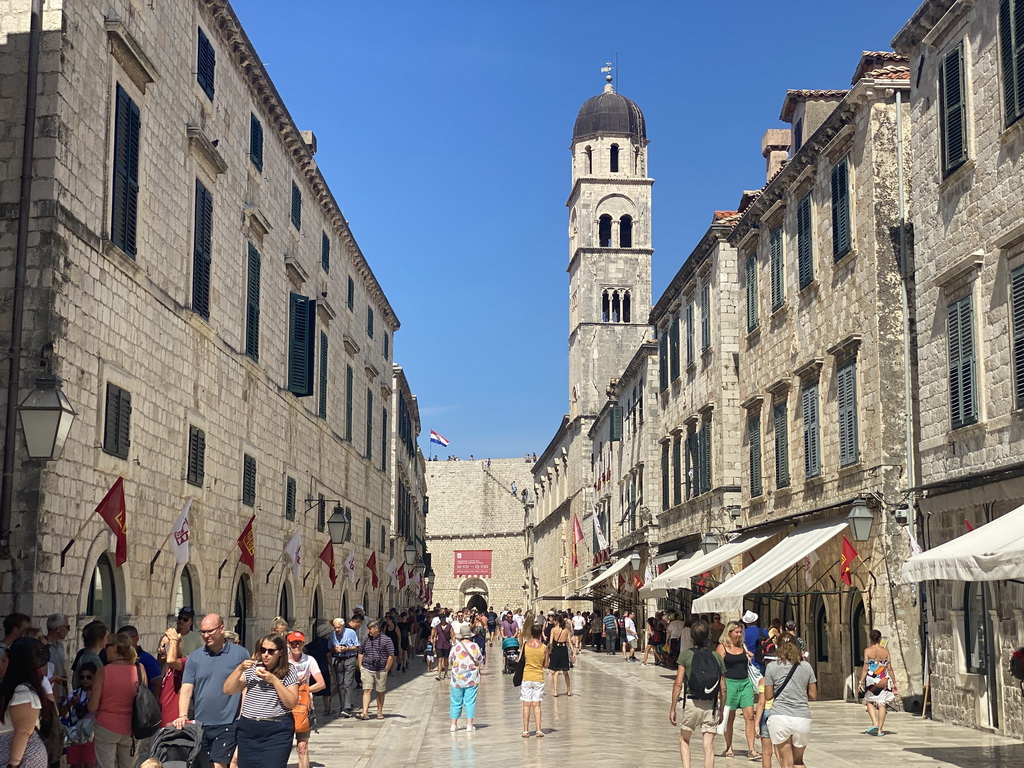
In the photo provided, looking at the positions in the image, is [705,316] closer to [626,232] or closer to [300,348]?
[300,348]

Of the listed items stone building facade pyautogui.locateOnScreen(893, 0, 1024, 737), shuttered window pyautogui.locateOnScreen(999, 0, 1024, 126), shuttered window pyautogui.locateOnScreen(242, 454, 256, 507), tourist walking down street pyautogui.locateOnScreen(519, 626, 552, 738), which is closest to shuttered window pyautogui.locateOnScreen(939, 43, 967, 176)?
stone building facade pyautogui.locateOnScreen(893, 0, 1024, 737)

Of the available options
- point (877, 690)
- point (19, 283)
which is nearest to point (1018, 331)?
point (877, 690)

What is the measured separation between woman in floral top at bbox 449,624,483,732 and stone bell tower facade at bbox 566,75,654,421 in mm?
52075

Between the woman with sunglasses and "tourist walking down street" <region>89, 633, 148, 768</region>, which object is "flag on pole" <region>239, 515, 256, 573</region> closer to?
"tourist walking down street" <region>89, 633, 148, 768</region>

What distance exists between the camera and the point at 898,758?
1361 centimetres

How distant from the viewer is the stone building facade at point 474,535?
322ft

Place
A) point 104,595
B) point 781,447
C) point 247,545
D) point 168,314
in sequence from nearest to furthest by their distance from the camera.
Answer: point 104,595
point 168,314
point 247,545
point 781,447

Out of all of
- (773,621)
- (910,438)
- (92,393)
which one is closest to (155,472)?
(92,393)

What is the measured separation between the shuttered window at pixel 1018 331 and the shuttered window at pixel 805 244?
7.93 metres

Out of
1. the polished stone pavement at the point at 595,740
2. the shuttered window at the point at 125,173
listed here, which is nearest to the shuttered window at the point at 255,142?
the shuttered window at the point at 125,173

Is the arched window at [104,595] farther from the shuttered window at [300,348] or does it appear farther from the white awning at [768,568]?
the shuttered window at [300,348]

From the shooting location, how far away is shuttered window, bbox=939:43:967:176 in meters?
16.0

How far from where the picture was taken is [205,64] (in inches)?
730

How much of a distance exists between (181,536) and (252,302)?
6457 mm
